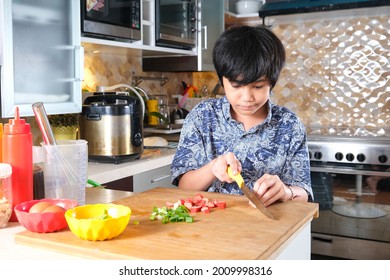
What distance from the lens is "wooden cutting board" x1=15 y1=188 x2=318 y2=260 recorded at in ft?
2.84

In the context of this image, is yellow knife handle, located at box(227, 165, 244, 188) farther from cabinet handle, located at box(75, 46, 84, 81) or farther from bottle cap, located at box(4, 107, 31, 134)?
cabinet handle, located at box(75, 46, 84, 81)

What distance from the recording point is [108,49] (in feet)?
8.82

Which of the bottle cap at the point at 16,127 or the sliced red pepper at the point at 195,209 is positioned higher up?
the bottle cap at the point at 16,127

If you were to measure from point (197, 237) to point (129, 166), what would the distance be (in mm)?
1389

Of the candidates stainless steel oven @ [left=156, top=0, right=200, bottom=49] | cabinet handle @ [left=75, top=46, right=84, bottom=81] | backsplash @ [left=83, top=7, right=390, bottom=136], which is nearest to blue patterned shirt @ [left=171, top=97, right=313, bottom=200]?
cabinet handle @ [left=75, top=46, right=84, bottom=81]

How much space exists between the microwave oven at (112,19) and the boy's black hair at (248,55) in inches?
41.2

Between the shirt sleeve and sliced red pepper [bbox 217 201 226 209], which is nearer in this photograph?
sliced red pepper [bbox 217 201 226 209]

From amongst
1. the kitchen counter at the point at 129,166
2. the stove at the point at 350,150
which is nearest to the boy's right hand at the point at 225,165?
the kitchen counter at the point at 129,166

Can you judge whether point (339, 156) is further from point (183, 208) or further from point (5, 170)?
point (5, 170)

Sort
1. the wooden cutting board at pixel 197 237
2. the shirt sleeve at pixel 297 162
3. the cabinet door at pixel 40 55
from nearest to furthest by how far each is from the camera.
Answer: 1. the wooden cutting board at pixel 197 237
2. the shirt sleeve at pixel 297 162
3. the cabinet door at pixel 40 55

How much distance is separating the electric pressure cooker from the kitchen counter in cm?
6

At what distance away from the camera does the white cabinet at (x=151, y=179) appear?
8.07 feet

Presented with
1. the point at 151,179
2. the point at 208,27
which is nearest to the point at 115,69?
the point at 208,27

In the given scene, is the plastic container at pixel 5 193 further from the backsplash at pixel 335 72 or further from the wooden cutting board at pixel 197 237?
the backsplash at pixel 335 72
